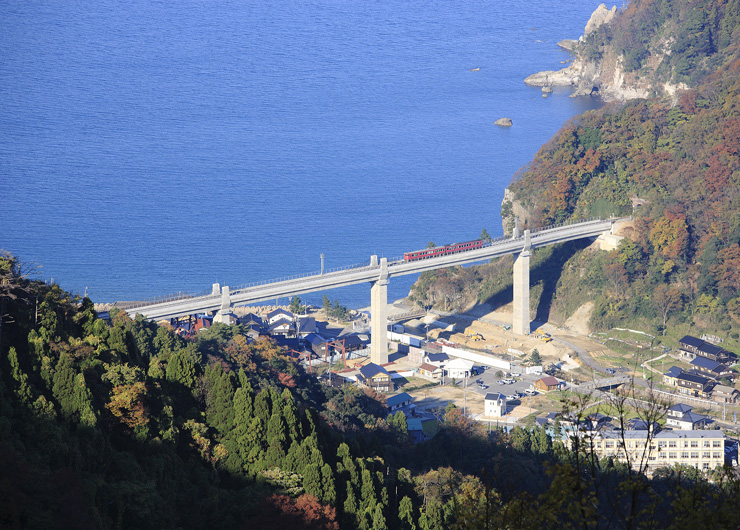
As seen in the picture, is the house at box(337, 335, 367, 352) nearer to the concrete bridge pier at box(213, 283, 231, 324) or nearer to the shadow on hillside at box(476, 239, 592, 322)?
the concrete bridge pier at box(213, 283, 231, 324)

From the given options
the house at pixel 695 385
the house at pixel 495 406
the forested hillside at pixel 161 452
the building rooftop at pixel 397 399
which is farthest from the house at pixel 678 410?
the forested hillside at pixel 161 452

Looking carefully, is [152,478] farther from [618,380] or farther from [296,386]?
[618,380]

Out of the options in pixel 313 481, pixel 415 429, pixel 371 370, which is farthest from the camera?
pixel 371 370

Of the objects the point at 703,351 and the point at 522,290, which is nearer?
the point at 703,351

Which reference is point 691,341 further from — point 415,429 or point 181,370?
Answer: point 181,370

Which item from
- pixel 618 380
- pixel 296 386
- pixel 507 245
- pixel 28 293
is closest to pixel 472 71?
pixel 507 245

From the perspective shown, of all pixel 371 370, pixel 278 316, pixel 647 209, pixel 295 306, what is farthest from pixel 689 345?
pixel 278 316

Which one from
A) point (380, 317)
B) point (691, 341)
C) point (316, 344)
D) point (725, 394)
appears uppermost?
point (380, 317)

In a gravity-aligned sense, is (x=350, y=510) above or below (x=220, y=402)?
below
